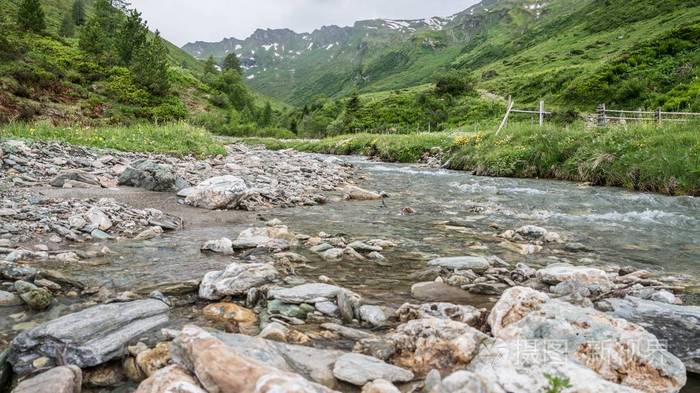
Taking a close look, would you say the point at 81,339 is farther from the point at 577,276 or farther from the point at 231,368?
the point at 577,276

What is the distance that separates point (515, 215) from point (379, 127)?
57.4 metres

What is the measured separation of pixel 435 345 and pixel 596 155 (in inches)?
519

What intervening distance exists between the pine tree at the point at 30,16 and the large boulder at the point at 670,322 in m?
63.7

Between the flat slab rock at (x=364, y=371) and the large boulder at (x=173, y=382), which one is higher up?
the large boulder at (x=173, y=382)

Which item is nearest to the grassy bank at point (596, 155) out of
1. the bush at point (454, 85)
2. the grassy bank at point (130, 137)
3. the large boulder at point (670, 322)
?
the large boulder at point (670, 322)

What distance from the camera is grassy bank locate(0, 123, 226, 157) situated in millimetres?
13984

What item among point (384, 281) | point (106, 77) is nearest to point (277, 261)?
point (384, 281)

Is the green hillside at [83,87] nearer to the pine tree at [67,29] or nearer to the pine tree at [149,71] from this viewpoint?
the pine tree at [149,71]

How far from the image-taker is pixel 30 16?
49.3 metres

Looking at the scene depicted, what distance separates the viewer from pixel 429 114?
65438mm

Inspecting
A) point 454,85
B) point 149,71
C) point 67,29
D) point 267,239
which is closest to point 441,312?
point 267,239

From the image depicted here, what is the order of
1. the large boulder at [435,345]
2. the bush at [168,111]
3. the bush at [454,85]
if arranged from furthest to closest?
the bush at [454,85] < the bush at [168,111] < the large boulder at [435,345]

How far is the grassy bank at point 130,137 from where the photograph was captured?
13984mm

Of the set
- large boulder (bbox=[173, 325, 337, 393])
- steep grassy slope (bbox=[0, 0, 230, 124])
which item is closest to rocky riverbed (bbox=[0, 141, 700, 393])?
large boulder (bbox=[173, 325, 337, 393])
